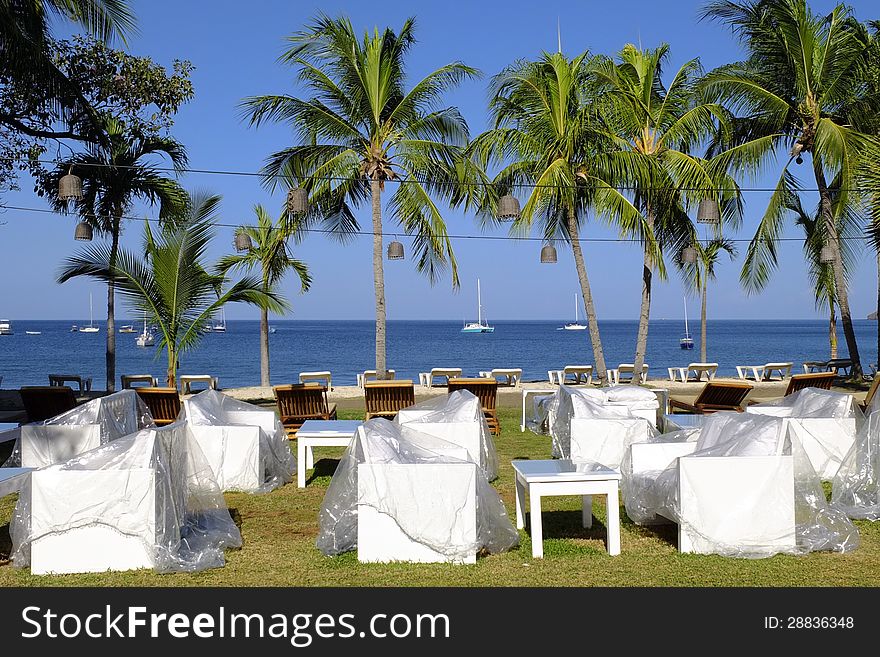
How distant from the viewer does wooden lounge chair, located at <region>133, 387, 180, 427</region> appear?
37.7ft

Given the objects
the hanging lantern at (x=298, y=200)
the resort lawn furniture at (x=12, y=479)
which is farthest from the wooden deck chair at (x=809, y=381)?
the resort lawn furniture at (x=12, y=479)

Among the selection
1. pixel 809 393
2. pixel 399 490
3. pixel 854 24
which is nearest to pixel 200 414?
pixel 399 490

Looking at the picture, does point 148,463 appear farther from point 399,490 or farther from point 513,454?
point 513,454

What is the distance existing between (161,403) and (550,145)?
905 centimetres

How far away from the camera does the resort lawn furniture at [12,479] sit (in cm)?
610

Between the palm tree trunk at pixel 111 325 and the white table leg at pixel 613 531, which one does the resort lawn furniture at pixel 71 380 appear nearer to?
the palm tree trunk at pixel 111 325

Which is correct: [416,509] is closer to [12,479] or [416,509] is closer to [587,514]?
[587,514]

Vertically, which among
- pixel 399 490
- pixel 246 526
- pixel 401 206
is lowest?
pixel 246 526

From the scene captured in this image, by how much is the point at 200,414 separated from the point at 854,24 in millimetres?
15996

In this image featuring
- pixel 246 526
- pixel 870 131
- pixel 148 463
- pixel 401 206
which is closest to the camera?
pixel 148 463

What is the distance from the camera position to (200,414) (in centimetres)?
929

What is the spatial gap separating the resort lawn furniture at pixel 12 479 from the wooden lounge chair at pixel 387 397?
597 cm
